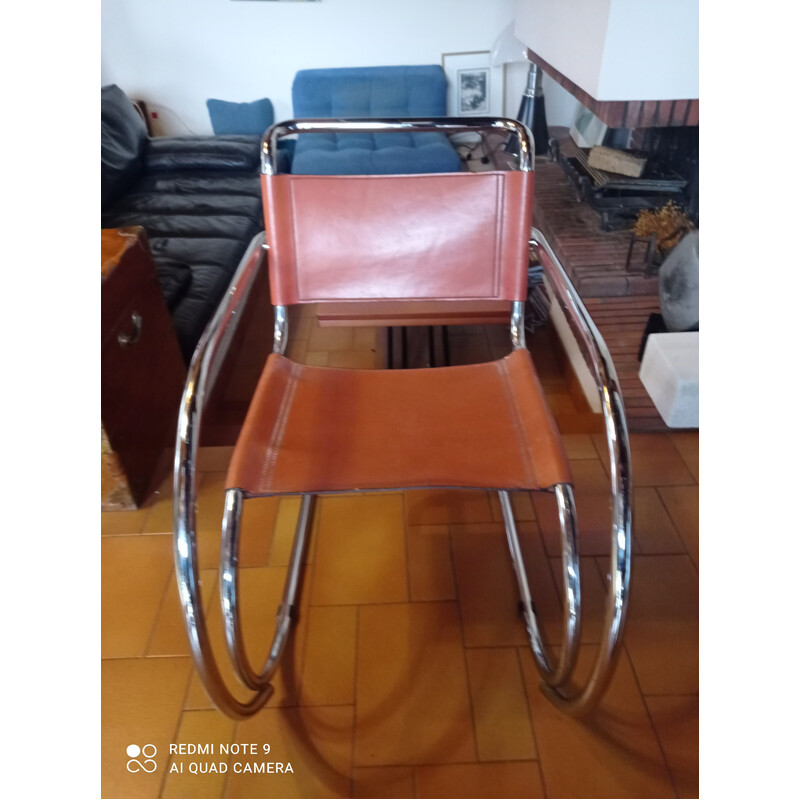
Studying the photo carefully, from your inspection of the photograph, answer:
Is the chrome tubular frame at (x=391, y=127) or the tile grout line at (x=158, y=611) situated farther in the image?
the tile grout line at (x=158, y=611)

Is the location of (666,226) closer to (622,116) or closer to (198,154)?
(622,116)

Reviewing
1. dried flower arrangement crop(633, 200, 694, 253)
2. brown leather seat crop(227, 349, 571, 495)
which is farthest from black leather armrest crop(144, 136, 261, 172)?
brown leather seat crop(227, 349, 571, 495)

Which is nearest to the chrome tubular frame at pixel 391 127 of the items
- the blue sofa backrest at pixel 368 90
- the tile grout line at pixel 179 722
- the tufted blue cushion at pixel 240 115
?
the tile grout line at pixel 179 722

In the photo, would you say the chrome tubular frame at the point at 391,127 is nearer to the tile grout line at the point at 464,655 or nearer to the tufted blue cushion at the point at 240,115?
the tile grout line at the point at 464,655

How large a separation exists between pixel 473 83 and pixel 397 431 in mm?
2892

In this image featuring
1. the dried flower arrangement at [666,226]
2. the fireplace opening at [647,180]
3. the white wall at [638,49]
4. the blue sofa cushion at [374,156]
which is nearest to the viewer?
the white wall at [638,49]

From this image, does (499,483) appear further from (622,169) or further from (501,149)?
(501,149)

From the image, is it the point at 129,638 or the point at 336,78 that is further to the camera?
the point at 336,78

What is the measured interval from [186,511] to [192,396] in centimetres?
15

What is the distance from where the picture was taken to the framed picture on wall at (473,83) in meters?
3.12

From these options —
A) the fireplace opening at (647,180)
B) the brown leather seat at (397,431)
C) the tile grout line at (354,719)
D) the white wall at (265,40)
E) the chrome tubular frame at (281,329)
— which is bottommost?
the tile grout line at (354,719)

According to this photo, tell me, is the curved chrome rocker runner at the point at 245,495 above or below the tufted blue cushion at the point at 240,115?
below

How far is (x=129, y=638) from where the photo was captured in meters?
1.09
